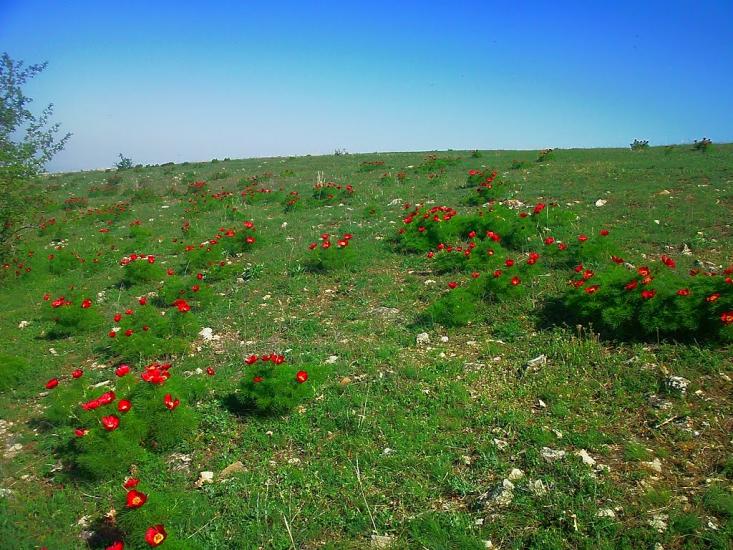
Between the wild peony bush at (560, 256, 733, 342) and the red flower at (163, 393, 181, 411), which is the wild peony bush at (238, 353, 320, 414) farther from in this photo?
the wild peony bush at (560, 256, 733, 342)

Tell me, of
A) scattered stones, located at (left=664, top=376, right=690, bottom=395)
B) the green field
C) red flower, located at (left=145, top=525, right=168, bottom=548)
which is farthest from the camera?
scattered stones, located at (left=664, top=376, right=690, bottom=395)

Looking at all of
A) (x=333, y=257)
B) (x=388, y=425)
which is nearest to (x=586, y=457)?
(x=388, y=425)

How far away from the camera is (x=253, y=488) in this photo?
165 inches

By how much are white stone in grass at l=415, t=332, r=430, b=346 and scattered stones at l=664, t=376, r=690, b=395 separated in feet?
9.14

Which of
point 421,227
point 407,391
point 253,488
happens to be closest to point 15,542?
point 253,488

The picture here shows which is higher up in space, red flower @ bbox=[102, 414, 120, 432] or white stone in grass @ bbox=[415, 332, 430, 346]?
red flower @ bbox=[102, 414, 120, 432]

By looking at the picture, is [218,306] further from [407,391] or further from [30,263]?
[30,263]

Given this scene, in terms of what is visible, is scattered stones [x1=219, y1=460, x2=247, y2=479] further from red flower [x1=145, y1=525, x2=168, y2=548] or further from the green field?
red flower [x1=145, y1=525, x2=168, y2=548]

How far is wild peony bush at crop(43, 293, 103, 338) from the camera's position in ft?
25.2

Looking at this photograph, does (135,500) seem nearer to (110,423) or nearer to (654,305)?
(110,423)

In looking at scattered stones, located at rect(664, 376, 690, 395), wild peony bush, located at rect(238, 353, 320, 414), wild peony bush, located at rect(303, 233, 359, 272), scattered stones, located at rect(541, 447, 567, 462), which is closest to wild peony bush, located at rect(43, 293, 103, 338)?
wild peony bush, located at rect(303, 233, 359, 272)

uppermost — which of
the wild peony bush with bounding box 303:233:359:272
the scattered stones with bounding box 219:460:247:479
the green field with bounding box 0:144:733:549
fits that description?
the wild peony bush with bounding box 303:233:359:272

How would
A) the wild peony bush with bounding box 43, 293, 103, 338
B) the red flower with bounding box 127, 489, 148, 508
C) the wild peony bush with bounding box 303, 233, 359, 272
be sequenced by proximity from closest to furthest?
the red flower with bounding box 127, 489, 148, 508
the wild peony bush with bounding box 43, 293, 103, 338
the wild peony bush with bounding box 303, 233, 359, 272

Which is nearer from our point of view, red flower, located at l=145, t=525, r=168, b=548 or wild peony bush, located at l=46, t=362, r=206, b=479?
red flower, located at l=145, t=525, r=168, b=548
